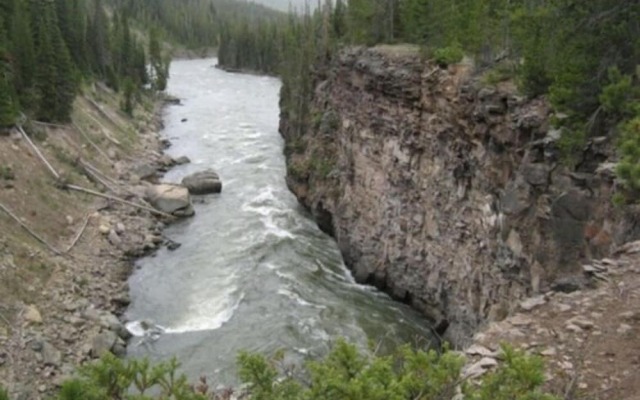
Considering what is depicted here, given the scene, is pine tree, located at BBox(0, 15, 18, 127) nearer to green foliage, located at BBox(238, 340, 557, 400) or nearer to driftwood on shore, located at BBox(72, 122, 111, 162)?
driftwood on shore, located at BBox(72, 122, 111, 162)

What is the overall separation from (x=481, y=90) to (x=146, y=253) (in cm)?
2027

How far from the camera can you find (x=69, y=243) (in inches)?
1201

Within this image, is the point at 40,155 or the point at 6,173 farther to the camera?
the point at 40,155

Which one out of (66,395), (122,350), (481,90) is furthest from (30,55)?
(66,395)

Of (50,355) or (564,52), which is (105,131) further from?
(564,52)

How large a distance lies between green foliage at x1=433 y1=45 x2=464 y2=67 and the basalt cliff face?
18.8 inches

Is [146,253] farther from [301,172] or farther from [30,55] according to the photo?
[30,55]

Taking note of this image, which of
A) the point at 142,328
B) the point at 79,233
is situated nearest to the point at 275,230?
the point at 79,233

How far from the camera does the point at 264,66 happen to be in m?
120

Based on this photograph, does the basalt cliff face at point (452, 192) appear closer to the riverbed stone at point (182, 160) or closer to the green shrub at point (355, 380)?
the green shrub at point (355, 380)

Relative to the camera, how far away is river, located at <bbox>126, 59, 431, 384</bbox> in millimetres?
23312

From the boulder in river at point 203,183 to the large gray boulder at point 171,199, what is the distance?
6.03ft

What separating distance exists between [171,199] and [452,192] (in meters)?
20.7

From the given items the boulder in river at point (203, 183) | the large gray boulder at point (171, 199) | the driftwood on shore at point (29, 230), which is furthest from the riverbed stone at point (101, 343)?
the boulder in river at point (203, 183)
